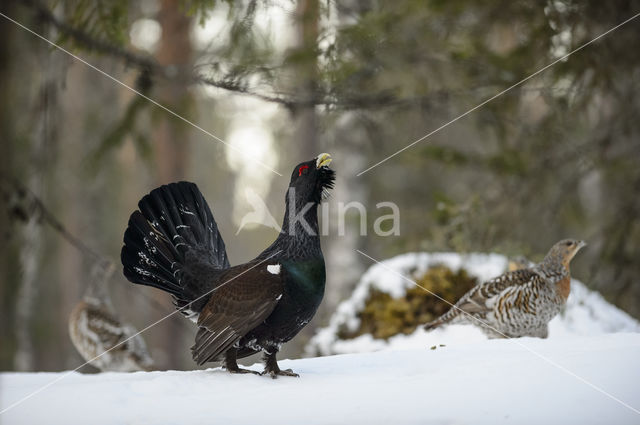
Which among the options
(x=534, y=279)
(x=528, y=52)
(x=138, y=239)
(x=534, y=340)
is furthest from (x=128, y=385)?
(x=528, y=52)

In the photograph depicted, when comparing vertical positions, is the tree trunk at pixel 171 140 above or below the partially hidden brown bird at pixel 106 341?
above

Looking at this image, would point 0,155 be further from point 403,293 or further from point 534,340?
point 534,340

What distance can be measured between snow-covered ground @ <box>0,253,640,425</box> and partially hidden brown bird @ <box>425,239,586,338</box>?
44 centimetres

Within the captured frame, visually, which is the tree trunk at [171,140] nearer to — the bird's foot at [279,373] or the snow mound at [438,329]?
the snow mound at [438,329]

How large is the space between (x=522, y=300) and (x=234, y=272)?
2310mm

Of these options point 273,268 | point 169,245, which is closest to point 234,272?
point 273,268

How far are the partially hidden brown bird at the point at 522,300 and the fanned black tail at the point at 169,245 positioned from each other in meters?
2.18

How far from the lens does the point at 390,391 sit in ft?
10.8

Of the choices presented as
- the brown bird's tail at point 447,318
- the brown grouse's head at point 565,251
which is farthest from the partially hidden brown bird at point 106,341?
the brown grouse's head at point 565,251

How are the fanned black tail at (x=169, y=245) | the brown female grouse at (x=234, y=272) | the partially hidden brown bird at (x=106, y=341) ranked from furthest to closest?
the partially hidden brown bird at (x=106, y=341) < the fanned black tail at (x=169, y=245) < the brown female grouse at (x=234, y=272)

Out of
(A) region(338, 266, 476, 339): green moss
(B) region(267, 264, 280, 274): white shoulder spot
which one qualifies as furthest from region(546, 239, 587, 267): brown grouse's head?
(B) region(267, 264, 280, 274): white shoulder spot

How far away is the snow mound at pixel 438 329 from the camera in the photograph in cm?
583

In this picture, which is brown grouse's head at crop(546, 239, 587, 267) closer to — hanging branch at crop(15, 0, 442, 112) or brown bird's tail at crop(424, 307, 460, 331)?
brown bird's tail at crop(424, 307, 460, 331)

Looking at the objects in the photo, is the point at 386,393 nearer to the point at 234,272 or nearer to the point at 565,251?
the point at 234,272
